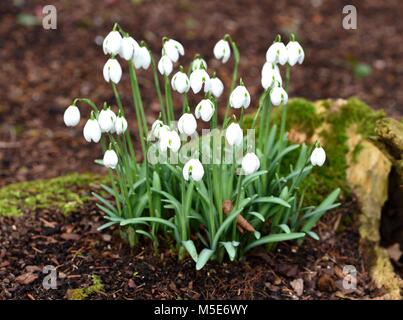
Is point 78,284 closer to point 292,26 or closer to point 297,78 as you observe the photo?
point 297,78

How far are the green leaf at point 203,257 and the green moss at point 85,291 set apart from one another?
466 mm

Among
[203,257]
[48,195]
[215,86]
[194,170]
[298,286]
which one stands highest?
[215,86]

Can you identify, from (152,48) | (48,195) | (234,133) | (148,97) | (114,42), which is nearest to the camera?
(234,133)

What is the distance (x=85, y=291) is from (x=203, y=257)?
55 cm

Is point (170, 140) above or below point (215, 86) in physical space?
below

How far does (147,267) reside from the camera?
296 centimetres

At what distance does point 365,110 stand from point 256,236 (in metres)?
1.31

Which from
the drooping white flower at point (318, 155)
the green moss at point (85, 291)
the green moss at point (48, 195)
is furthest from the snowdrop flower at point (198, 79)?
the green moss at point (48, 195)

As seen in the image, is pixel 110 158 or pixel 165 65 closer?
pixel 110 158

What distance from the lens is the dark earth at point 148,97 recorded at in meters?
2.95

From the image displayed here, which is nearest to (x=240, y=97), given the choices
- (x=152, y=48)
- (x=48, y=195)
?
(x=48, y=195)

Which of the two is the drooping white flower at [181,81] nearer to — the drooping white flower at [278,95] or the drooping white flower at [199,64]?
the drooping white flower at [199,64]

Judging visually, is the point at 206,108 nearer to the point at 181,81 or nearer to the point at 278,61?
the point at 181,81

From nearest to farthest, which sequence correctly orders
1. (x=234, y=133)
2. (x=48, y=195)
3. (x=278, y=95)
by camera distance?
(x=234, y=133)
(x=278, y=95)
(x=48, y=195)
